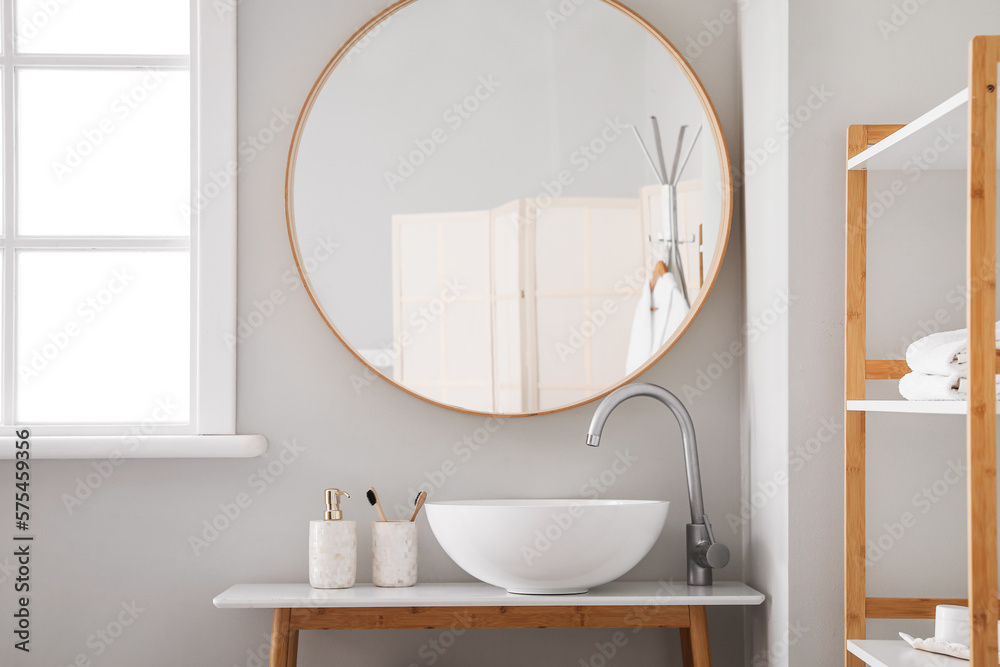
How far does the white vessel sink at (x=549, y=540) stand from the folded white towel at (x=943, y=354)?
0.47m

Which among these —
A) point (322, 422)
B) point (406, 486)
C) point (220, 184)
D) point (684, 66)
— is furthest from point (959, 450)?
point (220, 184)

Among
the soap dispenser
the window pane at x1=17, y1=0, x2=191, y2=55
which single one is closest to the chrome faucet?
the soap dispenser

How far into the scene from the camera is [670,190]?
1.58m

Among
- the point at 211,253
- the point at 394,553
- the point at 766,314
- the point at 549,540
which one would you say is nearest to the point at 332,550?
the point at 394,553

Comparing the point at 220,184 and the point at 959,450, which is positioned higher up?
the point at 220,184

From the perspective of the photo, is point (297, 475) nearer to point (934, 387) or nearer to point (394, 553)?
point (394, 553)

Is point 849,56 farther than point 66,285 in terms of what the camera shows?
No

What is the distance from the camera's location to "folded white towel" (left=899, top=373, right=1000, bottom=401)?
0.98 meters

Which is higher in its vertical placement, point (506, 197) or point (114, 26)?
point (114, 26)

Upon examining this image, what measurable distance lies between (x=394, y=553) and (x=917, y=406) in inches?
34.7

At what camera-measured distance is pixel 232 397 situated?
1.57m

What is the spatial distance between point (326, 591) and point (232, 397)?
0.42 m

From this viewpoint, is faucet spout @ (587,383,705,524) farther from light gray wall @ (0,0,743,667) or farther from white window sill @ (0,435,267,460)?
white window sill @ (0,435,267,460)

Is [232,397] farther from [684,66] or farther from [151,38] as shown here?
[684,66]
